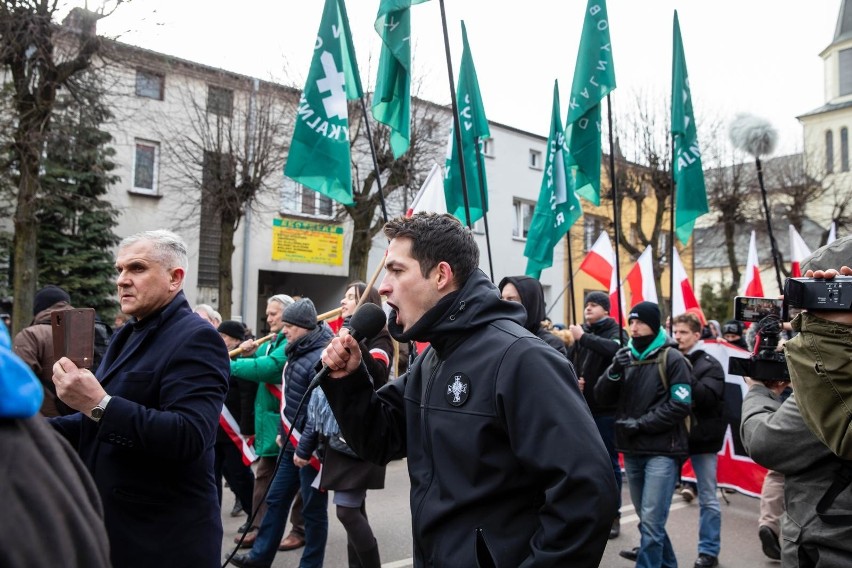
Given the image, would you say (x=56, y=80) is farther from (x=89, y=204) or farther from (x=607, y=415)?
(x=607, y=415)

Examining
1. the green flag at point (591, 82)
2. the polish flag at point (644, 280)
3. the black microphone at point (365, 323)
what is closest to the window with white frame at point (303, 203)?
the polish flag at point (644, 280)

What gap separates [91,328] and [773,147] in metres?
7.36

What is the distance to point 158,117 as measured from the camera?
1989 cm

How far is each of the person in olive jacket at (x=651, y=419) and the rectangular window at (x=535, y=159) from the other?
2497 cm

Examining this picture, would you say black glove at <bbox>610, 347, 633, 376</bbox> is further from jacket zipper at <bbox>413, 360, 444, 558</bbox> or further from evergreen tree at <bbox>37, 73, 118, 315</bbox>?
evergreen tree at <bbox>37, 73, 118, 315</bbox>

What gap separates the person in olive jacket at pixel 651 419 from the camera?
509 cm

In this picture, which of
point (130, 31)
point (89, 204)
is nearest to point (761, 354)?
point (130, 31)

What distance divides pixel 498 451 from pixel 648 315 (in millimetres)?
3642

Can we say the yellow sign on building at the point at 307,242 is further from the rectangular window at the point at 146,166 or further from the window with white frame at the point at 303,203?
the rectangular window at the point at 146,166

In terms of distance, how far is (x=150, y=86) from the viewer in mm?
19938

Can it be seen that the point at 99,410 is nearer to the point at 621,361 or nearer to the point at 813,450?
the point at 813,450

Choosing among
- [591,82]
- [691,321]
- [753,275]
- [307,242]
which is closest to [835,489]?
[691,321]

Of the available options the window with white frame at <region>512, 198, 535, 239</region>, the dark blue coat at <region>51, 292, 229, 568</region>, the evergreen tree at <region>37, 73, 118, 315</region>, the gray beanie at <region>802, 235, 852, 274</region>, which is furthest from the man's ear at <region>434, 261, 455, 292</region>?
the window with white frame at <region>512, 198, 535, 239</region>

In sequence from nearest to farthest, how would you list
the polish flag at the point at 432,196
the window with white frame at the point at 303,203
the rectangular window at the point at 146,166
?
the polish flag at the point at 432,196, the rectangular window at the point at 146,166, the window with white frame at the point at 303,203
